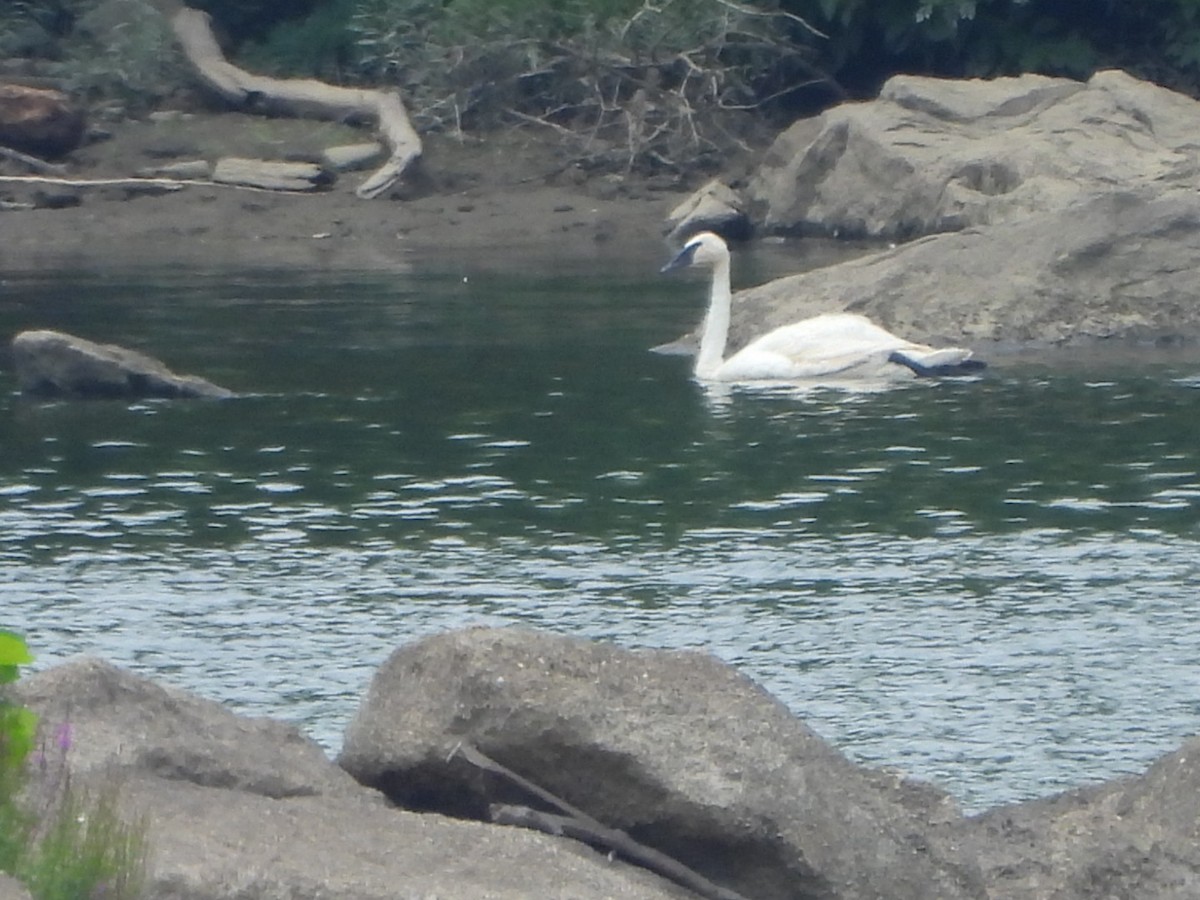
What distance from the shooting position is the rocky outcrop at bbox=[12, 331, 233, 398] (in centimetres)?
1513

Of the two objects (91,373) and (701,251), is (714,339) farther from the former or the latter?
(91,373)

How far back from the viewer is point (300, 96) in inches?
1182

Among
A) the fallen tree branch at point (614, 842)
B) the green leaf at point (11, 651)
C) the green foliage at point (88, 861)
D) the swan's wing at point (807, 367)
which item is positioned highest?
the green leaf at point (11, 651)

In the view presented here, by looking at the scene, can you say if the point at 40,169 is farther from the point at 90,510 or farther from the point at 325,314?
the point at 90,510

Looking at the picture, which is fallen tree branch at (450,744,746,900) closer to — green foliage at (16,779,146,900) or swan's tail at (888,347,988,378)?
green foliage at (16,779,146,900)

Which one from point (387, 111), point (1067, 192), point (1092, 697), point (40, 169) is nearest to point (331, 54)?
point (387, 111)

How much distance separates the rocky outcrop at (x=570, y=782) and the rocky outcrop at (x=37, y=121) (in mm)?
23111

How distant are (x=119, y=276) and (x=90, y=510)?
438 inches

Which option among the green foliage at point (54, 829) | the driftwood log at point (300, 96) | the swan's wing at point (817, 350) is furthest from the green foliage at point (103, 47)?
the green foliage at point (54, 829)

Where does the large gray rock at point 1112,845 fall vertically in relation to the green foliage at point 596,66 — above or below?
below

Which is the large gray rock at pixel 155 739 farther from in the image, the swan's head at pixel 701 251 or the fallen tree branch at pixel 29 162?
the fallen tree branch at pixel 29 162

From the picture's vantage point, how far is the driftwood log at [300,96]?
95.0 ft

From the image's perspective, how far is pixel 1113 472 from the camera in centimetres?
1234

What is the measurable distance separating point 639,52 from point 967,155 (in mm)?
5863
